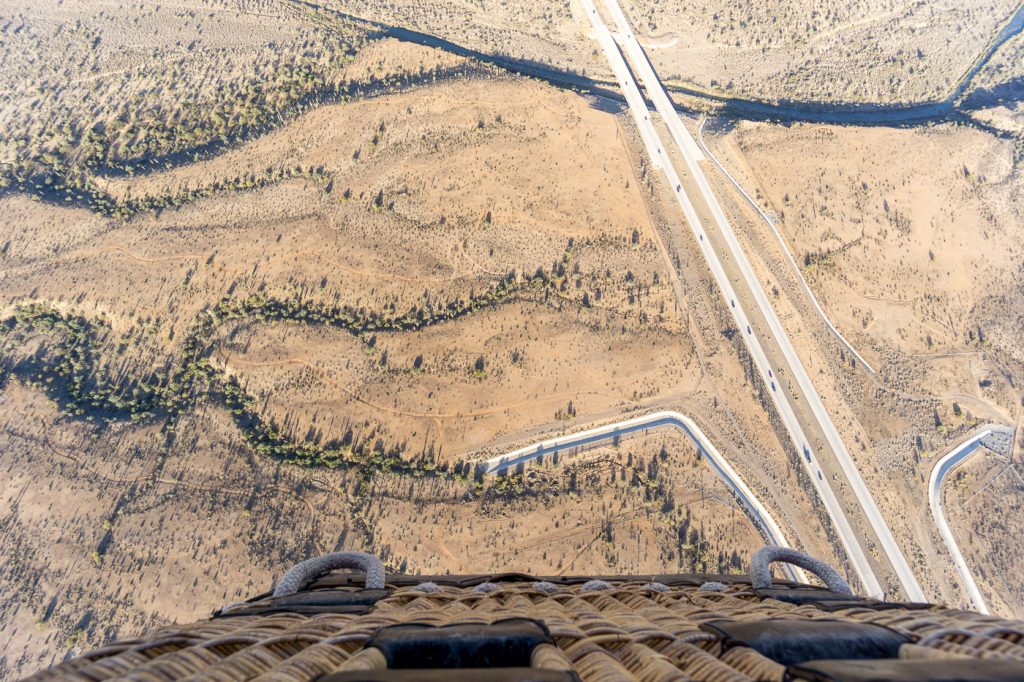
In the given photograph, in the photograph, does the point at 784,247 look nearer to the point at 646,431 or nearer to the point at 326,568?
the point at 646,431

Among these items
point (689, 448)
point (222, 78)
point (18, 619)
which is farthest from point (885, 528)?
point (222, 78)

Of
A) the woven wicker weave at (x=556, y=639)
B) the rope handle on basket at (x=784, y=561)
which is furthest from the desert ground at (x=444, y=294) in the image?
the woven wicker weave at (x=556, y=639)

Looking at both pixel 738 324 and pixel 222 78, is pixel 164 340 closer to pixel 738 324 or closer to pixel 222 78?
pixel 222 78

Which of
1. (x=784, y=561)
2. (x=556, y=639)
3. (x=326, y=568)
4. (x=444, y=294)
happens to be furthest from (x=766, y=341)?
(x=556, y=639)

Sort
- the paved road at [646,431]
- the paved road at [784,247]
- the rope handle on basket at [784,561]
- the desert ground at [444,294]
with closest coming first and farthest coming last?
the rope handle on basket at [784,561] → the desert ground at [444,294] → the paved road at [646,431] → the paved road at [784,247]

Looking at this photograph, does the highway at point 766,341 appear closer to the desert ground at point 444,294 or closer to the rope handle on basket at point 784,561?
the desert ground at point 444,294

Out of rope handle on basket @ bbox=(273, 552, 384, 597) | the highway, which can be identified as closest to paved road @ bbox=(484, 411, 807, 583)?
the highway
